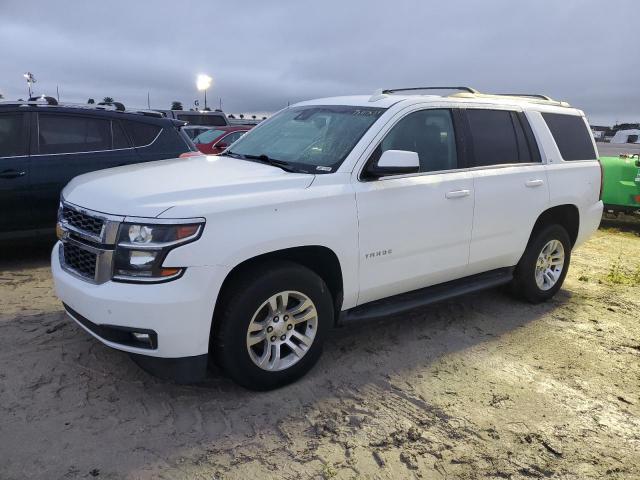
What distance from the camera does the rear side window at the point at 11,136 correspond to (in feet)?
19.1

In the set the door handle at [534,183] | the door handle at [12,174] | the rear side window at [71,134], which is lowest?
the door handle at [12,174]

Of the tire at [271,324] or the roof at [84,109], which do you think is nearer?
the tire at [271,324]

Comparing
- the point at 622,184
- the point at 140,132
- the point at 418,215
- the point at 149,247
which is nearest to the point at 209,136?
the point at 140,132

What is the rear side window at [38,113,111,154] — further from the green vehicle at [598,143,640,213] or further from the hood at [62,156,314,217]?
the green vehicle at [598,143,640,213]

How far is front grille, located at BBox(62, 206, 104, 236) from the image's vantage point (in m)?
3.20

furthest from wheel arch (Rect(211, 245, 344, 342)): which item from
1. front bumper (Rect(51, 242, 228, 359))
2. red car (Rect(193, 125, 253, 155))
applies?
red car (Rect(193, 125, 253, 155))

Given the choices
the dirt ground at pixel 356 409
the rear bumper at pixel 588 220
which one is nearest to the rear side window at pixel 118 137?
the dirt ground at pixel 356 409

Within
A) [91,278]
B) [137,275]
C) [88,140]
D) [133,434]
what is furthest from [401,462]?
[88,140]

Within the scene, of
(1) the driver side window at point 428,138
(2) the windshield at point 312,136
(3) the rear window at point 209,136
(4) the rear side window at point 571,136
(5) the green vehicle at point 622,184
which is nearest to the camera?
(2) the windshield at point 312,136

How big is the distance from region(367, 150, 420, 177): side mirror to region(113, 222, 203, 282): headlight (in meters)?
1.30

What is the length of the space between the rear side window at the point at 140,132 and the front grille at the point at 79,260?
3.21 m

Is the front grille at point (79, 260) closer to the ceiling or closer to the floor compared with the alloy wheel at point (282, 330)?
closer to the ceiling

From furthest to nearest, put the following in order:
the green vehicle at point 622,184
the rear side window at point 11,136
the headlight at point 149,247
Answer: the green vehicle at point 622,184
the rear side window at point 11,136
the headlight at point 149,247

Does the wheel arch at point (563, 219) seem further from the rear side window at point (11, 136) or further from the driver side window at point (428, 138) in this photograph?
the rear side window at point (11, 136)
